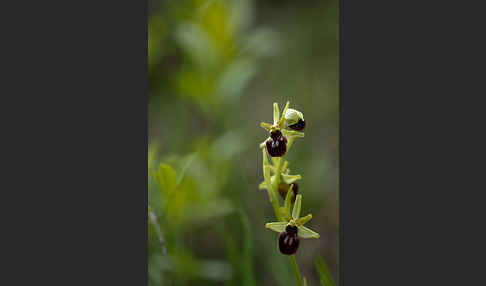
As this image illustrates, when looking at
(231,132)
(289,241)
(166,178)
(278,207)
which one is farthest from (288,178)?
(231,132)

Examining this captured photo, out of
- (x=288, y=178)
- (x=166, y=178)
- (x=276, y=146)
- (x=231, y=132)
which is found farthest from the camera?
(x=231, y=132)

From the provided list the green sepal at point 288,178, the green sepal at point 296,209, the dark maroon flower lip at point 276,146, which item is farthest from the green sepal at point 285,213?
the dark maroon flower lip at point 276,146

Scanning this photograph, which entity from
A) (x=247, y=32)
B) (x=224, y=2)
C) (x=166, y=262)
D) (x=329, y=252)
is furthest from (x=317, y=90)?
(x=166, y=262)

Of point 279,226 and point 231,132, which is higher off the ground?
point 231,132

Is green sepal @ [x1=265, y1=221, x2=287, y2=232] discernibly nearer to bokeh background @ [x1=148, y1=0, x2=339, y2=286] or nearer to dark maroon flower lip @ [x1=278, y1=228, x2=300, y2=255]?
dark maroon flower lip @ [x1=278, y1=228, x2=300, y2=255]

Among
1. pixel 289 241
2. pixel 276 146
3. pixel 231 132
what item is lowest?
pixel 289 241

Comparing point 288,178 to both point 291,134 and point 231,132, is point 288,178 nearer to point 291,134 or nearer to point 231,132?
point 291,134

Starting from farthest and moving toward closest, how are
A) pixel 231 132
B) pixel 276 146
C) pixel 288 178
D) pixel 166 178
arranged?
pixel 231 132, pixel 166 178, pixel 288 178, pixel 276 146

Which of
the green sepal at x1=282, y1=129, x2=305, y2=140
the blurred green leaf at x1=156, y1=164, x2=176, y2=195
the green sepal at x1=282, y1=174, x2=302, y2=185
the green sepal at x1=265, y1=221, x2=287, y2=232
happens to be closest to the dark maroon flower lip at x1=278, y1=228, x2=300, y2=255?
the green sepal at x1=265, y1=221, x2=287, y2=232

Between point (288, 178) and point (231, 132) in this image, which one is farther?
point (231, 132)
